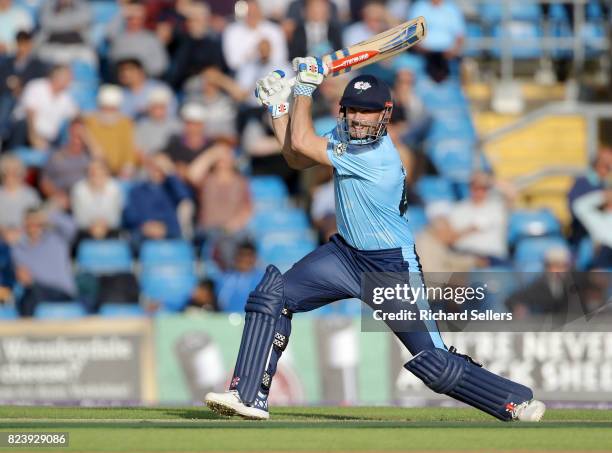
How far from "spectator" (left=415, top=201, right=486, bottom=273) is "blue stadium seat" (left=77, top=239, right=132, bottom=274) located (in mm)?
2839

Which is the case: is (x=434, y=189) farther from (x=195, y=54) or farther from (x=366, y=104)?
(x=366, y=104)

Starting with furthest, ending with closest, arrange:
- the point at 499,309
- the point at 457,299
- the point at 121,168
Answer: the point at 121,168 < the point at 499,309 < the point at 457,299

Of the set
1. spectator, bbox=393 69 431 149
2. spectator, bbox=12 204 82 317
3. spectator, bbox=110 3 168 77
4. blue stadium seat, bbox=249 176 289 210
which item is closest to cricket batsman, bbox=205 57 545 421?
spectator, bbox=12 204 82 317

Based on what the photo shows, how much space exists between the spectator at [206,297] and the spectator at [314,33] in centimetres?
331

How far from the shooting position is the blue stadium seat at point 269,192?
595 inches

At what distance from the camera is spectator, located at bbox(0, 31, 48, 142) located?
15.9 metres

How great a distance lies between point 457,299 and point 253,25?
282 inches

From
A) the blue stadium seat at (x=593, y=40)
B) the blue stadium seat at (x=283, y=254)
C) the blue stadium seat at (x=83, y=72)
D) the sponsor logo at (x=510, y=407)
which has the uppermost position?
the blue stadium seat at (x=593, y=40)

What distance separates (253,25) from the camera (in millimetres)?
15969

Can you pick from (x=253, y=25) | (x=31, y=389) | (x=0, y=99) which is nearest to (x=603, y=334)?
(x=31, y=389)

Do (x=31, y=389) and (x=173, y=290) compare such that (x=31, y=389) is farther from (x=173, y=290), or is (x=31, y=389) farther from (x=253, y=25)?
(x=253, y=25)

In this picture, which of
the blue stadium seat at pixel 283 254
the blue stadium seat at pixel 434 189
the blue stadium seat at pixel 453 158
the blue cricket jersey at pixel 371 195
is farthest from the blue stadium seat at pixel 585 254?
the blue cricket jersey at pixel 371 195

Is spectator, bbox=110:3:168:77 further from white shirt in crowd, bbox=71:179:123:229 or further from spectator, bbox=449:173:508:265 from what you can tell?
spectator, bbox=449:173:508:265

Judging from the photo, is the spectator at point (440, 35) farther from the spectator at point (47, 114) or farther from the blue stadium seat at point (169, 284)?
the blue stadium seat at point (169, 284)
